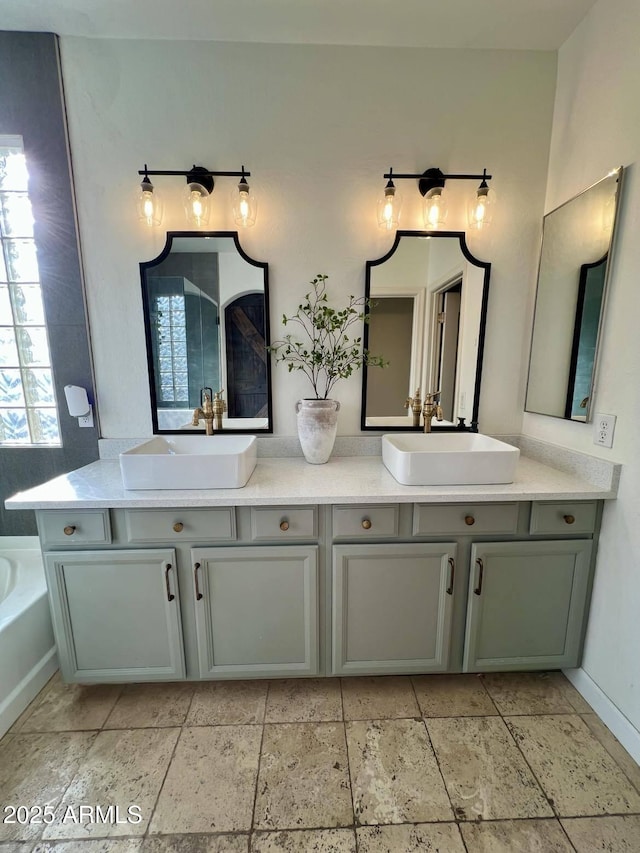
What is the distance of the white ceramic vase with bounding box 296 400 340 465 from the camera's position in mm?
1598

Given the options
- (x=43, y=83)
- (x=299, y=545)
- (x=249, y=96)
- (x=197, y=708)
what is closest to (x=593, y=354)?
(x=299, y=545)

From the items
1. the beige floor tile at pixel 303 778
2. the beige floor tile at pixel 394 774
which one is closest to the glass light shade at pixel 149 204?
the beige floor tile at pixel 303 778

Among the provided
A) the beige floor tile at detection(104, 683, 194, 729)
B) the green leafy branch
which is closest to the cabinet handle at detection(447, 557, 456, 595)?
the green leafy branch

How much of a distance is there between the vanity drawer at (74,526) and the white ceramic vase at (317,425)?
85cm

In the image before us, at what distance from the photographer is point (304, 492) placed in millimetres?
1344

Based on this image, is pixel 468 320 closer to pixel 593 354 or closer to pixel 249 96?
pixel 593 354

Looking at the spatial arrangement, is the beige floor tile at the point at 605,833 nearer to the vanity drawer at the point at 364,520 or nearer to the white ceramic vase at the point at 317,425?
the vanity drawer at the point at 364,520

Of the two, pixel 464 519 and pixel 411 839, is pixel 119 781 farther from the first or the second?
pixel 464 519

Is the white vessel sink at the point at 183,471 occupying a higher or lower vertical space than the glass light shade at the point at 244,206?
lower

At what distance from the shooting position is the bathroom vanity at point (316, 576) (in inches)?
52.3

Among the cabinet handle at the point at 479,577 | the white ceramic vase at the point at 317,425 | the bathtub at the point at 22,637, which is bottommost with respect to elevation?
the bathtub at the point at 22,637

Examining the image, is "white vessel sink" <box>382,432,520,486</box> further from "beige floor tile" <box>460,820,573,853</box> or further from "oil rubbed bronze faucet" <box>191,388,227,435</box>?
"beige floor tile" <box>460,820,573,853</box>

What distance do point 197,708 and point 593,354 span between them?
85.5 inches

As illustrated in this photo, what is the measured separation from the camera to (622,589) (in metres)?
1.32
